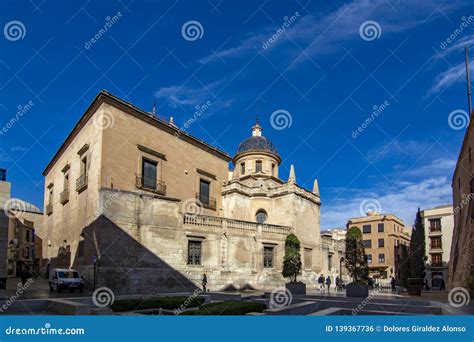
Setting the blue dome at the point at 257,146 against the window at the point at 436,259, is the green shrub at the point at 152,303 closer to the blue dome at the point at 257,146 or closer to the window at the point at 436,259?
the blue dome at the point at 257,146

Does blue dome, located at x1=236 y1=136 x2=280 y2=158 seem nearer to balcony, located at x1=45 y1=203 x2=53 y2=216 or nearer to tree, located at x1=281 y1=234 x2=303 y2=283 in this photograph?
tree, located at x1=281 y1=234 x2=303 y2=283

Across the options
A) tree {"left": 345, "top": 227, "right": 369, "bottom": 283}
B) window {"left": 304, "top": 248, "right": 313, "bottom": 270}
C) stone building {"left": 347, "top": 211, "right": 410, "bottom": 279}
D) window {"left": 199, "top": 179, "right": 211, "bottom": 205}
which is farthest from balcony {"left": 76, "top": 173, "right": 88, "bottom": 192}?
stone building {"left": 347, "top": 211, "right": 410, "bottom": 279}

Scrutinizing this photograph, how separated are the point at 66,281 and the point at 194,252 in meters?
7.92

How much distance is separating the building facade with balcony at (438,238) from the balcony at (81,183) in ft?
132

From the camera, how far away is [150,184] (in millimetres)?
28219

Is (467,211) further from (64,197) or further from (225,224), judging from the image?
(64,197)

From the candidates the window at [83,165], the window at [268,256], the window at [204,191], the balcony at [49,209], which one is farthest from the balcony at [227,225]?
the balcony at [49,209]

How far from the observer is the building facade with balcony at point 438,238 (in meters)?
48.7

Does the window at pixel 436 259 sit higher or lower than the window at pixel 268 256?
lower

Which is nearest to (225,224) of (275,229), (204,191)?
(275,229)

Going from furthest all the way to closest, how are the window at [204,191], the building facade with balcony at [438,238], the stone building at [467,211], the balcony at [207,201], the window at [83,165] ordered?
the building facade with balcony at [438,238], the window at [204,191], the balcony at [207,201], the window at [83,165], the stone building at [467,211]

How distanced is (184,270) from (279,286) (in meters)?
8.57

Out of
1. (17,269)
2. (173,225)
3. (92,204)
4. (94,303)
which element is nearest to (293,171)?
(173,225)

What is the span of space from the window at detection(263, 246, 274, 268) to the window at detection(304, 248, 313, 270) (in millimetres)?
4912
